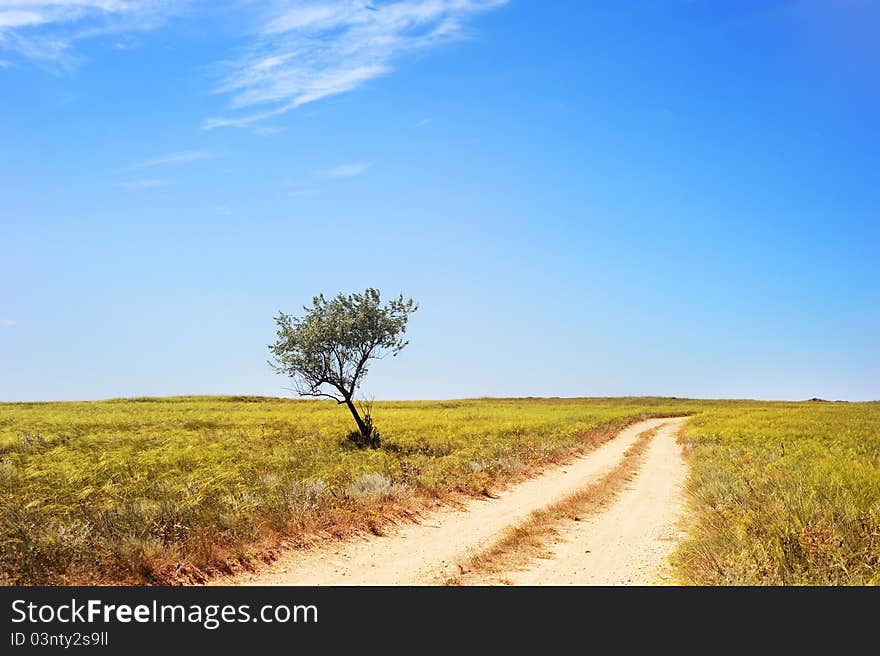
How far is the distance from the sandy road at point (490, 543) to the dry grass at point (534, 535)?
28 cm

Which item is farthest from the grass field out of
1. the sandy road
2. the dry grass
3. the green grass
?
the dry grass

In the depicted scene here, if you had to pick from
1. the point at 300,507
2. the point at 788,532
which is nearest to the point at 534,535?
the point at 788,532

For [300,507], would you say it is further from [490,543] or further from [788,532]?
[788,532]

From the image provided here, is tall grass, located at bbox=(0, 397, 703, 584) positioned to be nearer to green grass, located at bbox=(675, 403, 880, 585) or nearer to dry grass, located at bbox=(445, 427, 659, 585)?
dry grass, located at bbox=(445, 427, 659, 585)

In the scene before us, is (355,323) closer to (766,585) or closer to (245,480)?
(245,480)

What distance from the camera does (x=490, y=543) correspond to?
11.5 m

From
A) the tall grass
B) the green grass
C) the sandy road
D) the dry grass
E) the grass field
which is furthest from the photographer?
the dry grass

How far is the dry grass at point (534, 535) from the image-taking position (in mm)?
9656

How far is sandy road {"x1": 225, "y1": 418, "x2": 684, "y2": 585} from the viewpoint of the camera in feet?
31.2

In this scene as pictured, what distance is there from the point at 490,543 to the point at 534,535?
1.29 meters

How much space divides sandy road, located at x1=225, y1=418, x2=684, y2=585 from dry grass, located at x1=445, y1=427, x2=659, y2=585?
0.92ft

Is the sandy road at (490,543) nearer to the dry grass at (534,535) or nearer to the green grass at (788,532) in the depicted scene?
the dry grass at (534,535)

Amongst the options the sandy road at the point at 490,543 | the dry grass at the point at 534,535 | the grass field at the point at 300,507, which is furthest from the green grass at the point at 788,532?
the dry grass at the point at 534,535
